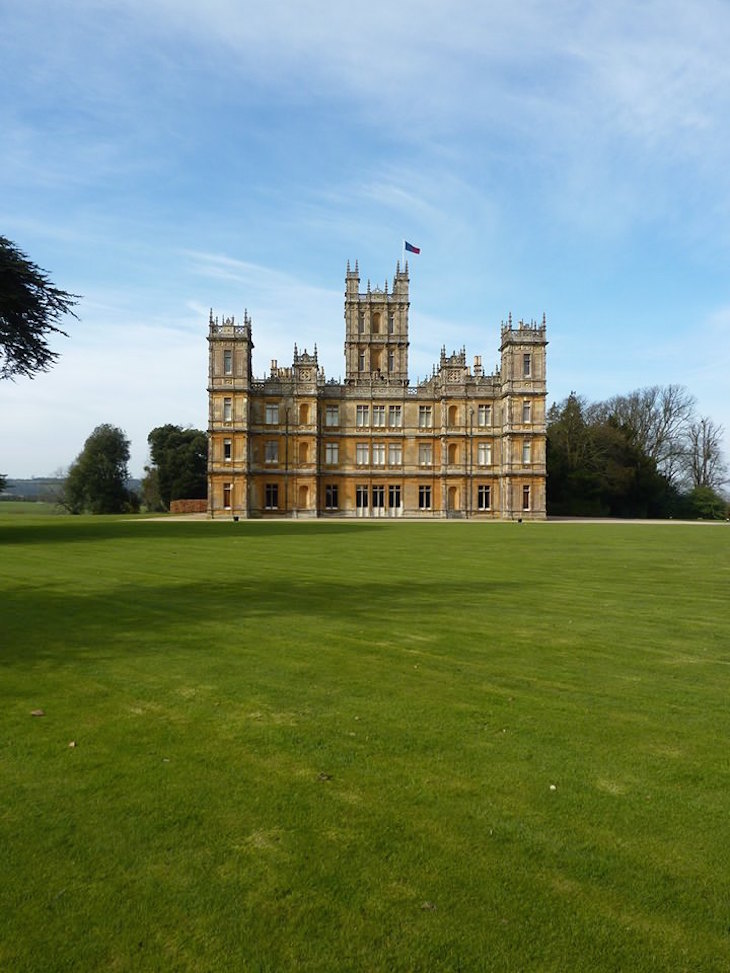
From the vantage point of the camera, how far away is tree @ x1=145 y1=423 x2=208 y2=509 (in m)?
64.9

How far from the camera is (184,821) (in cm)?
402

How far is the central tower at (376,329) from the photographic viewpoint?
60.2 meters

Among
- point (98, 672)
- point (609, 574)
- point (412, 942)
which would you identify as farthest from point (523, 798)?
point (609, 574)

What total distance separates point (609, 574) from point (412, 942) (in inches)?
Answer: 539

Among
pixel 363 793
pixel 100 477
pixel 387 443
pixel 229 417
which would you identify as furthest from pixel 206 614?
pixel 100 477

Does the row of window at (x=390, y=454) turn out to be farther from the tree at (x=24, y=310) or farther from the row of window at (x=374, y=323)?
the tree at (x=24, y=310)

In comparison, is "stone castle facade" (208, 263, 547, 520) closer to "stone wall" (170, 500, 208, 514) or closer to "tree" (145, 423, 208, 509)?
"stone wall" (170, 500, 208, 514)

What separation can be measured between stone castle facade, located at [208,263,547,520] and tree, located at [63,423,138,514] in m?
19.7

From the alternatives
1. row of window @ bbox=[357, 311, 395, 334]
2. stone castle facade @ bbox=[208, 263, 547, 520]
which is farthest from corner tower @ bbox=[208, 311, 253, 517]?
A: row of window @ bbox=[357, 311, 395, 334]

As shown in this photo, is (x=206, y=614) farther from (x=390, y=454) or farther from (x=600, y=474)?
(x=600, y=474)

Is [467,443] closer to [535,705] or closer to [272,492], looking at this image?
[272,492]

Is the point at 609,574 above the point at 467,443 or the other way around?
the other way around

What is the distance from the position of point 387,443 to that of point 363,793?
51172 mm

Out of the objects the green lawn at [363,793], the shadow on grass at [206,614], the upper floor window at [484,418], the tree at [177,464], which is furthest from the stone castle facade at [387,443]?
the green lawn at [363,793]
